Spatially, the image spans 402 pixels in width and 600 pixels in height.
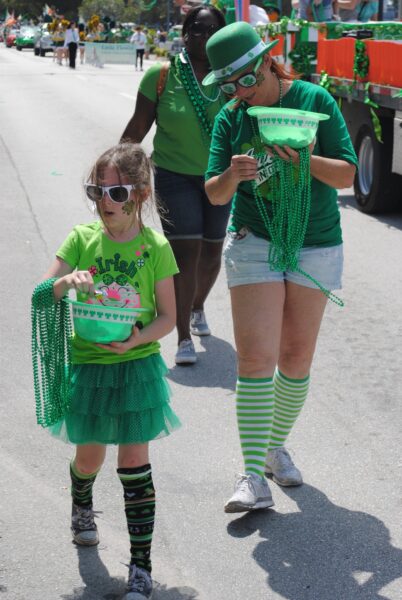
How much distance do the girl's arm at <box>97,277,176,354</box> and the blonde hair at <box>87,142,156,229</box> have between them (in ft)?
0.80

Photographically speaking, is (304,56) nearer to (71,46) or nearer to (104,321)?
(104,321)

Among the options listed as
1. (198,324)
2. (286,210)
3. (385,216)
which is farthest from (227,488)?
(385,216)

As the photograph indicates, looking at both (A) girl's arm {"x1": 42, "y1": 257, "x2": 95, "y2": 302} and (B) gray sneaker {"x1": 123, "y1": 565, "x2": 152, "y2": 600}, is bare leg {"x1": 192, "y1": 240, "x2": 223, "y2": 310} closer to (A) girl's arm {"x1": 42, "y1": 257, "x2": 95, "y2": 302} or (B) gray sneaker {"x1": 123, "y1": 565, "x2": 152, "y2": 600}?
(A) girl's arm {"x1": 42, "y1": 257, "x2": 95, "y2": 302}

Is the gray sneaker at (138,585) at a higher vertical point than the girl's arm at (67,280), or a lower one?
lower

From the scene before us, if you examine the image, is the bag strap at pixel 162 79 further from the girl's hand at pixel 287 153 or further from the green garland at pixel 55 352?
the green garland at pixel 55 352

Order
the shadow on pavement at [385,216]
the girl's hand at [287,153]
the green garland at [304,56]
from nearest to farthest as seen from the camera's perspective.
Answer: the girl's hand at [287,153]
the shadow on pavement at [385,216]
the green garland at [304,56]

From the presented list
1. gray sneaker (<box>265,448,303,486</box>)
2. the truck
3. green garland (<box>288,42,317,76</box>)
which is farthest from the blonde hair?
green garland (<box>288,42,317,76</box>)

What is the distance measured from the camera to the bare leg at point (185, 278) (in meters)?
6.23

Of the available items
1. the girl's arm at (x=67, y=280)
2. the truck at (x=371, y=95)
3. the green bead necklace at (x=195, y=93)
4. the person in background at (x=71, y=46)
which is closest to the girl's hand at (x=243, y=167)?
the girl's arm at (x=67, y=280)

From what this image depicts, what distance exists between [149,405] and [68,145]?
13.5 m

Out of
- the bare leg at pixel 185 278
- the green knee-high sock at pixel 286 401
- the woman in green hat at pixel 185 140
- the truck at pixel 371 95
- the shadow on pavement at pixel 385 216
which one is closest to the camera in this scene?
the green knee-high sock at pixel 286 401

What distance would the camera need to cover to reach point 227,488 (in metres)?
4.53

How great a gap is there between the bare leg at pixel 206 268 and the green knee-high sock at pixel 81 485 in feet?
9.44

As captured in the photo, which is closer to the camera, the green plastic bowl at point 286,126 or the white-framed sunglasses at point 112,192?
the white-framed sunglasses at point 112,192
